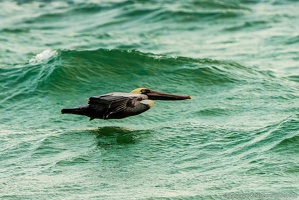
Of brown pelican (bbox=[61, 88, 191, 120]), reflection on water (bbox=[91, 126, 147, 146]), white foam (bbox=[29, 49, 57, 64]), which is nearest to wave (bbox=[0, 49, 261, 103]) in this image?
white foam (bbox=[29, 49, 57, 64])

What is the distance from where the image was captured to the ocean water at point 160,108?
31.1 feet

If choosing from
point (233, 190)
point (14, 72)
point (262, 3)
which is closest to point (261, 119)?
point (233, 190)

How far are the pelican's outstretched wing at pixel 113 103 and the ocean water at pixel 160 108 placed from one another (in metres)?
0.50

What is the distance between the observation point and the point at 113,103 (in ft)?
36.2

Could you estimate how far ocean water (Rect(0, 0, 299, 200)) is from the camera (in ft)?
31.1

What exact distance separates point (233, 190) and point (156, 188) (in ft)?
3.01

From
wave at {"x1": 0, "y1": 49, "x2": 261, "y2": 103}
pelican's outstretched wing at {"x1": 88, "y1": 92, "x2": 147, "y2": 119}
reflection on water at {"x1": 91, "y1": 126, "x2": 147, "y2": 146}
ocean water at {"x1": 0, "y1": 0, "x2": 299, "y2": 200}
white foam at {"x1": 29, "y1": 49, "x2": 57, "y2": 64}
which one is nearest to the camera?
ocean water at {"x1": 0, "y1": 0, "x2": 299, "y2": 200}

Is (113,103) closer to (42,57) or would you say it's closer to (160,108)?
(160,108)

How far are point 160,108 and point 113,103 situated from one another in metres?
2.49

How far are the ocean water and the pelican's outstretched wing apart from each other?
0.50m

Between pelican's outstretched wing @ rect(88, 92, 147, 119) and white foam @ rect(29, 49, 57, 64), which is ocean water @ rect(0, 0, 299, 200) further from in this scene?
pelican's outstretched wing @ rect(88, 92, 147, 119)

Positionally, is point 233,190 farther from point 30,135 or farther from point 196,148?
point 30,135

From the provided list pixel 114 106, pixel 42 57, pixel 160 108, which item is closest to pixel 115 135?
pixel 114 106

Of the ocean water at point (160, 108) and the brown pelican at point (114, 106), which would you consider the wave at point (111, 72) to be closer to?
the ocean water at point (160, 108)
